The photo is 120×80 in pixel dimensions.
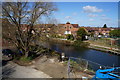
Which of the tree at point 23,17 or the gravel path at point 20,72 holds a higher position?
the tree at point 23,17

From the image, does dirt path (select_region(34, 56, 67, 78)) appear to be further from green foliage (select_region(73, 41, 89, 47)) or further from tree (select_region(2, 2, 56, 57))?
green foliage (select_region(73, 41, 89, 47))

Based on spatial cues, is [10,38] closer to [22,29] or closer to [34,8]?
[22,29]

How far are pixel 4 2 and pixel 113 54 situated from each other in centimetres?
1732

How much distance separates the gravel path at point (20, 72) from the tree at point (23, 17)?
2.49 meters

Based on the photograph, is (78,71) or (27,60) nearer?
(78,71)

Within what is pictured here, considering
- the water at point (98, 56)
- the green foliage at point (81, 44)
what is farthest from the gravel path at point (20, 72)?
the green foliage at point (81, 44)

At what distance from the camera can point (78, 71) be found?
8266 mm

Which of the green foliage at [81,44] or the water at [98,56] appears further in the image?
the green foliage at [81,44]

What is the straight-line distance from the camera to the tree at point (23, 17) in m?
9.37

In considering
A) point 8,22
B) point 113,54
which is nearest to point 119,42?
point 113,54

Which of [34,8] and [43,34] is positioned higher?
[34,8]

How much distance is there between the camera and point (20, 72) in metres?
8.08

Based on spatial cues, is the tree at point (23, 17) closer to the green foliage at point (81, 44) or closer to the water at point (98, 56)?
the water at point (98, 56)

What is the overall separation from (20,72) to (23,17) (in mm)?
4470
